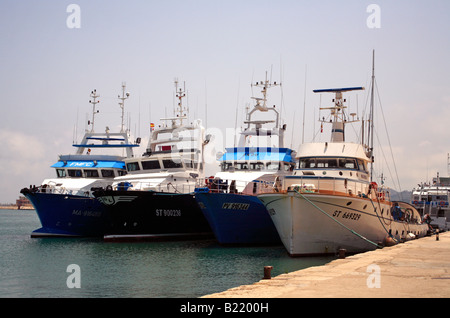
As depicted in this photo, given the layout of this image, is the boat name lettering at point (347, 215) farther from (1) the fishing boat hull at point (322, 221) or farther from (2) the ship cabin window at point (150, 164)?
(2) the ship cabin window at point (150, 164)

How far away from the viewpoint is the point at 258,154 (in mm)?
35219

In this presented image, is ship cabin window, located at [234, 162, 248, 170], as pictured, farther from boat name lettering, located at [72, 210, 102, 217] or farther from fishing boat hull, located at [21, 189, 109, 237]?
boat name lettering, located at [72, 210, 102, 217]

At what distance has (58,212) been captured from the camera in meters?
36.9

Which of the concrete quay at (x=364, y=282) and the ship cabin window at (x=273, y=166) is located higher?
the ship cabin window at (x=273, y=166)

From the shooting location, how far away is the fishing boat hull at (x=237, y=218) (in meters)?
29.5

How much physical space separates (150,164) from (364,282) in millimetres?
26616

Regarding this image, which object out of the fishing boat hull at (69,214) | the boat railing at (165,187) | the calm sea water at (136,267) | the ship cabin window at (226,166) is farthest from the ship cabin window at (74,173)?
the ship cabin window at (226,166)

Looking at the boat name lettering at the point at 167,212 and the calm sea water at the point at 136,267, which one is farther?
the boat name lettering at the point at 167,212

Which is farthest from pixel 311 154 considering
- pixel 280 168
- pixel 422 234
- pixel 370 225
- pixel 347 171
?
pixel 422 234

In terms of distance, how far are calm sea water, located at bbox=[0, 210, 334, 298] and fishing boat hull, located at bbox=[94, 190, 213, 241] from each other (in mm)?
1037

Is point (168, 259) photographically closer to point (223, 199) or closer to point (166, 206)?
point (223, 199)

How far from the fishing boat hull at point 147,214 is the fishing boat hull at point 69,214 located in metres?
3.38
